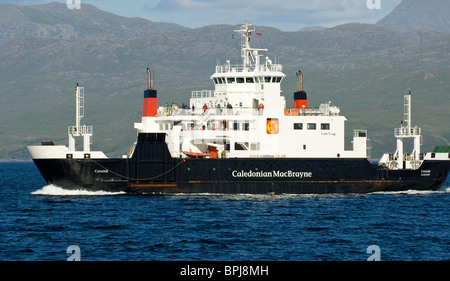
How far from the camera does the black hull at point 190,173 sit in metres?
47.0

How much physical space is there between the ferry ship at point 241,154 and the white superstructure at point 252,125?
0.07 metres

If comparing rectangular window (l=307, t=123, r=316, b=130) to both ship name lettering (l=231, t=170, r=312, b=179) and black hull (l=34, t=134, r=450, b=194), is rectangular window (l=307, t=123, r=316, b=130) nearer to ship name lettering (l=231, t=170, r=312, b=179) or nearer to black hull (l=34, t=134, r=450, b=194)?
black hull (l=34, t=134, r=450, b=194)

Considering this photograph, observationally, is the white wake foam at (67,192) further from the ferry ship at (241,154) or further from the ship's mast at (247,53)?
the ship's mast at (247,53)

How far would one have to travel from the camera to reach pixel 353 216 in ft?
131

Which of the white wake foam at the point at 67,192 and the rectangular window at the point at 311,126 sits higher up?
the rectangular window at the point at 311,126

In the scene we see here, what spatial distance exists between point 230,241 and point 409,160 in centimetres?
2596

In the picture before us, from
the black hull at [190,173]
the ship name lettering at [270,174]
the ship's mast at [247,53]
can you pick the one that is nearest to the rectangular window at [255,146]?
the black hull at [190,173]

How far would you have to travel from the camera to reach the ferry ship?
47094mm

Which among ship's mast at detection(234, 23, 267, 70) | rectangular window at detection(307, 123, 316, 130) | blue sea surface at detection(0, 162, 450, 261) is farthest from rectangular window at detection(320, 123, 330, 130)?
ship's mast at detection(234, 23, 267, 70)

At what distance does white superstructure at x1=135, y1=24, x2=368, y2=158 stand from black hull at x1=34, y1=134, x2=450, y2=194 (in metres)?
1.35

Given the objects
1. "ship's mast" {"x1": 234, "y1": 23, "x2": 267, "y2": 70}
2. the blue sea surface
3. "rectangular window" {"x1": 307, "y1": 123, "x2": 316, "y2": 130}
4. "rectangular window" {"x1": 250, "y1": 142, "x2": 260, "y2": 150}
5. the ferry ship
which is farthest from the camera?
"ship's mast" {"x1": 234, "y1": 23, "x2": 267, "y2": 70}

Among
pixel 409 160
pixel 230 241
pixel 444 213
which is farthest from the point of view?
pixel 409 160
